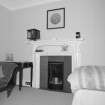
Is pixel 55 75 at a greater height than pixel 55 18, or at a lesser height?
lesser

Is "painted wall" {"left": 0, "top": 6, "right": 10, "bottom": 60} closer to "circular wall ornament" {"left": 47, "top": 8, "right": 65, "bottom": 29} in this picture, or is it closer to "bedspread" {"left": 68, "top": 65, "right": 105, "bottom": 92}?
"circular wall ornament" {"left": 47, "top": 8, "right": 65, "bottom": 29}

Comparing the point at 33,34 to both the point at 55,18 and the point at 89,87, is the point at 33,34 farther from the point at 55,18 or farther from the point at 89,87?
the point at 89,87

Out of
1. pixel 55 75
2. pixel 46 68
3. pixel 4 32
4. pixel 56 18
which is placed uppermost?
pixel 56 18

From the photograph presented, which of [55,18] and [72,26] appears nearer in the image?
[72,26]

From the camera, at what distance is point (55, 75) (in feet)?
12.0

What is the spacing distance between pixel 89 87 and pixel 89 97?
3.3 inches

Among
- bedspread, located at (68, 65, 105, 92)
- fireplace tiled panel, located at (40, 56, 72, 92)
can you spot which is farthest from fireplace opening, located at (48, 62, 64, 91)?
bedspread, located at (68, 65, 105, 92)

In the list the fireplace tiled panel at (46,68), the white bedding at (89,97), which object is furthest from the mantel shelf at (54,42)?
the white bedding at (89,97)

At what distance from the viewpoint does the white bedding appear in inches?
40.8

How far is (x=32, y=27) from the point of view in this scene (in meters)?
3.92

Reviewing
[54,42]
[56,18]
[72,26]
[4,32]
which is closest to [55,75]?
[54,42]

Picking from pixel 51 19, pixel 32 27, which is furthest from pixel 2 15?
pixel 51 19

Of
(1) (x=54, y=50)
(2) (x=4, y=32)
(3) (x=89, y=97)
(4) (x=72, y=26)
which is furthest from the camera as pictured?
(2) (x=4, y=32)

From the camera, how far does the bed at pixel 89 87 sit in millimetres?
1045
